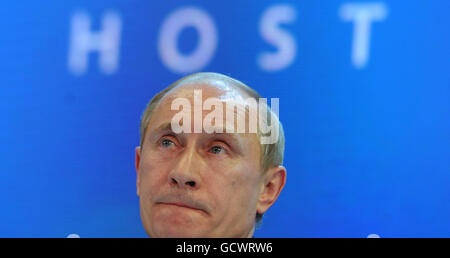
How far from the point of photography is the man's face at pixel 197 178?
1.85 metres

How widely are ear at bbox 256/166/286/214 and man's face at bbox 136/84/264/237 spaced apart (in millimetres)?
27

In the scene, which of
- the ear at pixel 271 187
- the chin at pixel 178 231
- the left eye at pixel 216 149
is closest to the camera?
the chin at pixel 178 231

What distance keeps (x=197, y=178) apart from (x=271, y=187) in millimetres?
343

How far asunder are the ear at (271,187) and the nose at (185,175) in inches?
11.5

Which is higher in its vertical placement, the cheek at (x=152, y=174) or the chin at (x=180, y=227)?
the cheek at (x=152, y=174)

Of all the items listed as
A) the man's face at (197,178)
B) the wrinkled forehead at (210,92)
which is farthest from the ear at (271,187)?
the wrinkled forehead at (210,92)

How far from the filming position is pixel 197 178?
1.86 meters

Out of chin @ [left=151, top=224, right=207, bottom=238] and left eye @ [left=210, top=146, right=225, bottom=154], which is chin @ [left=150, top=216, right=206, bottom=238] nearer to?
chin @ [left=151, top=224, right=207, bottom=238]

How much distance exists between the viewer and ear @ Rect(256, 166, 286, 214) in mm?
2062

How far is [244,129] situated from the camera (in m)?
1.97

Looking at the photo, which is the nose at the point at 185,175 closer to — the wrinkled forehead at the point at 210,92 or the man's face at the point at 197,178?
the man's face at the point at 197,178
